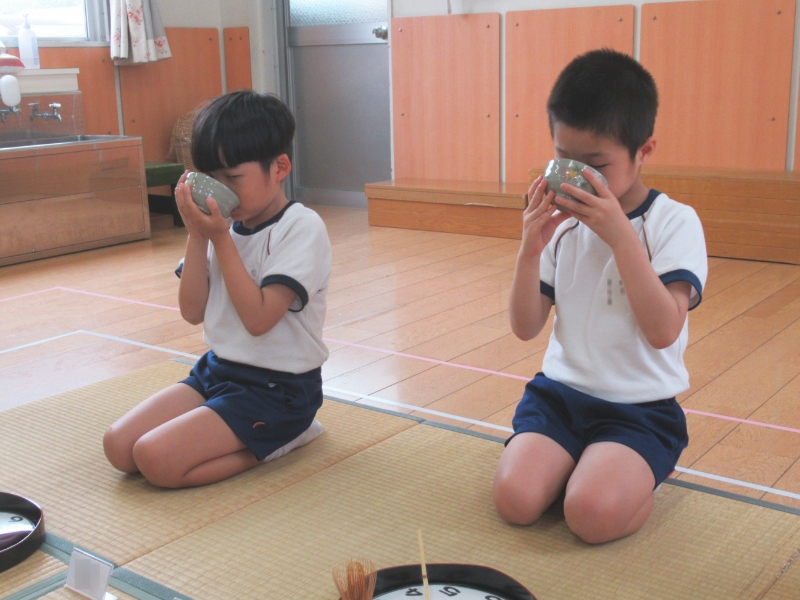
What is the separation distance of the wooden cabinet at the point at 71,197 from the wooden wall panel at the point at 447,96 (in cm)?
146

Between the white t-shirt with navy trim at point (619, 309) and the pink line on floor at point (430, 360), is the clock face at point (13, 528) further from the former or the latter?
the pink line on floor at point (430, 360)

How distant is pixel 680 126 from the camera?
13.0ft

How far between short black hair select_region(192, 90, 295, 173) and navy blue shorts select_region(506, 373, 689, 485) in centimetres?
60

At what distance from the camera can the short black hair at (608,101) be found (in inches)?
50.5

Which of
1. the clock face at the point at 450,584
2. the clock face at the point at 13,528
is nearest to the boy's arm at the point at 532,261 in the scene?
the clock face at the point at 450,584

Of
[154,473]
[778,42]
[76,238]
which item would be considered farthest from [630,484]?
[76,238]

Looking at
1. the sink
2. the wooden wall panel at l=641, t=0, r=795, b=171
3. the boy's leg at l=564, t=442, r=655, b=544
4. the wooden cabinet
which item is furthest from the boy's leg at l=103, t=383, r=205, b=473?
the wooden wall panel at l=641, t=0, r=795, b=171

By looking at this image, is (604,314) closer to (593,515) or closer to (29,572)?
(593,515)

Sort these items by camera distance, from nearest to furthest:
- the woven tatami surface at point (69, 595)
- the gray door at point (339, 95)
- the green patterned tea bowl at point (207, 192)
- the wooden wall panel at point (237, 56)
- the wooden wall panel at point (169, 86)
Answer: the woven tatami surface at point (69, 595)
the green patterned tea bowl at point (207, 192)
the wooden wall panel at point (169, 86)
the gray door at point (339, 95)
the wooden wall panel at point (237, 56)

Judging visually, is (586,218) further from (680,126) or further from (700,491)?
(680,126)

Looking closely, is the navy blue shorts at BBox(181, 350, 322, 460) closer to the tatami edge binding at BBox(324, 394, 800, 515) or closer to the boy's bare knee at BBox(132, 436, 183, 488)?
the boy's bare knee at BBox(132, 436, 183, 488)

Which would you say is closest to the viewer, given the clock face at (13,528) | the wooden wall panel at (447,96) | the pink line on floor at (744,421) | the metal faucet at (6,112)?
the clock face at (13,528)

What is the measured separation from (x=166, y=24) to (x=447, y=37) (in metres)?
1.65

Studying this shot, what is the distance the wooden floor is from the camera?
184cm
